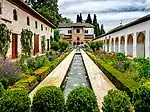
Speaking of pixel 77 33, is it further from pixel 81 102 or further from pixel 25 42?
pixel 81 102

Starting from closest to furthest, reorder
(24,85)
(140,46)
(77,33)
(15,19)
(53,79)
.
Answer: (24,85) < (53,79) < (15,19) < (140,46) < (77,33)

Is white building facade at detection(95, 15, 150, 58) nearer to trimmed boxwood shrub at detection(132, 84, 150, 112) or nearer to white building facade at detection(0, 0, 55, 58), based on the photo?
white building facade at detection(0, 0, 55, 58)

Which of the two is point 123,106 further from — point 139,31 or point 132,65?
point 139,31

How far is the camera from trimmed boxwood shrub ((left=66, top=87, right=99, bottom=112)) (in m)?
4.77

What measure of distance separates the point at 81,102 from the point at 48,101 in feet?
1.92

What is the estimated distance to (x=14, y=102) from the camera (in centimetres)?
475

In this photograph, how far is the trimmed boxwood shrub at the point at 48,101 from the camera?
16.0 ft

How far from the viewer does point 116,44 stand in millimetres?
36156

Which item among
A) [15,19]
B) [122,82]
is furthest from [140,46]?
[122,82]

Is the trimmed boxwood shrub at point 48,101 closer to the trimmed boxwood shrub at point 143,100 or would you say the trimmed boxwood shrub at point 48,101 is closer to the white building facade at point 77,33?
the trimmed boxwood shrub at point 143,100

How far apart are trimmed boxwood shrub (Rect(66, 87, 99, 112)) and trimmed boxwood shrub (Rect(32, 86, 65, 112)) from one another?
0.17 metres

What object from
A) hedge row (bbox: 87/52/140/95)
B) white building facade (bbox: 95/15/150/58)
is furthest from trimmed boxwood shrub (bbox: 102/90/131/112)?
white building facade (bbox: 95/15/150/58)

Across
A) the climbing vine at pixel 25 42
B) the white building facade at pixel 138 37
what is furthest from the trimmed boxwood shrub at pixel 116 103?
the climbing vine at pixel 25 42

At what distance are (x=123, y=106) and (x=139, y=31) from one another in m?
17.5
